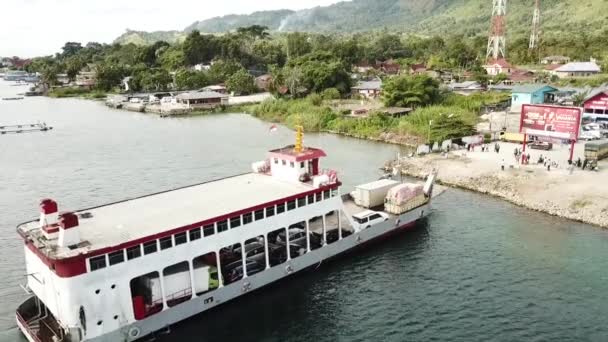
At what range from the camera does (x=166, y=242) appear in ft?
75.2

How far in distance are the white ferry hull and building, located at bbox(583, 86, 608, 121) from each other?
44439mm

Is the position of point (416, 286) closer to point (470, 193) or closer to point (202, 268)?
point (202, 268)

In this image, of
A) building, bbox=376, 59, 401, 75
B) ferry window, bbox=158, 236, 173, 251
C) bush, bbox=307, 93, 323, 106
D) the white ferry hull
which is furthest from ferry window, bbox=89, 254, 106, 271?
building, bbox=376, 59, 401, 75

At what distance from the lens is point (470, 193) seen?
43.7 meters

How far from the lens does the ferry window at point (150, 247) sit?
22.2 metres

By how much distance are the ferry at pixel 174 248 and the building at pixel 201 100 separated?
239 feet

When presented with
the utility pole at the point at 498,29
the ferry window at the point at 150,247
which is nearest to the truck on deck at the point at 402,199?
the ferry window at the point at 150,247

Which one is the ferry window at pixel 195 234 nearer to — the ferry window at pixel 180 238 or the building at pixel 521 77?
the ferry window at pixel 180 238

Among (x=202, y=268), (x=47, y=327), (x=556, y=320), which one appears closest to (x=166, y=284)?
(x=202, y=268)

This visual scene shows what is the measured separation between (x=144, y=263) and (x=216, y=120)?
229 ft

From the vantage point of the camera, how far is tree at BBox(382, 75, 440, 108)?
77562 mm

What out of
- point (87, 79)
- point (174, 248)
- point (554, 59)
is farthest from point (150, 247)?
point (554, 59)

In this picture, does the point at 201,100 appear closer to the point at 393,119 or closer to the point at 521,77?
the point at 393,119

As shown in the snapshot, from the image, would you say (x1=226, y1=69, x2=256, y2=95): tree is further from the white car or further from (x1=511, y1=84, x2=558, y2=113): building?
the white car
